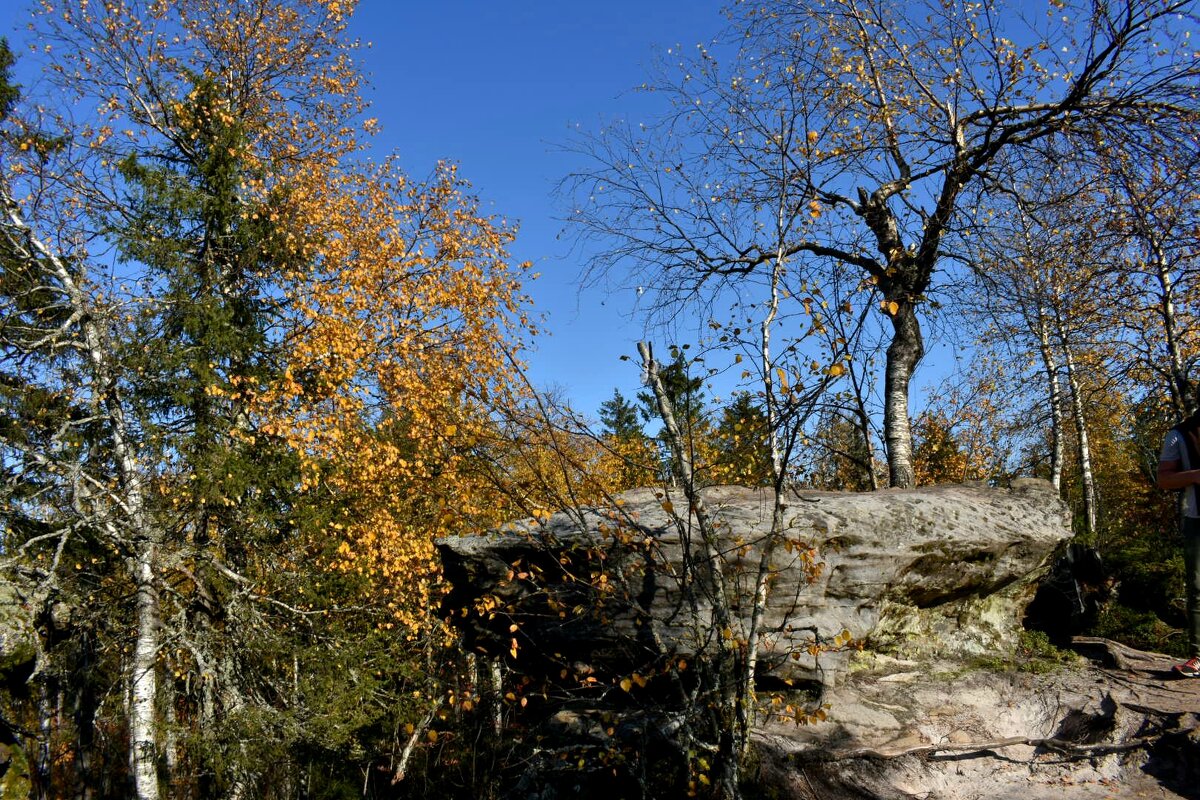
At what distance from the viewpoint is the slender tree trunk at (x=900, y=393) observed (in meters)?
8.11

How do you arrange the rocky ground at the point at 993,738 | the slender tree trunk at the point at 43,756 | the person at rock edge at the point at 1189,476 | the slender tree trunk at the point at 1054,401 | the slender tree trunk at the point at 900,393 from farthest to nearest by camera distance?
the slender tree trunk at the point at 43,756 → the slender tree trunk at the point at 1054,401 → the slender tree trunk at the point at 900,393 → the person at rock edge at the point at 1189,476 → the rocky ground at the point at 993,738

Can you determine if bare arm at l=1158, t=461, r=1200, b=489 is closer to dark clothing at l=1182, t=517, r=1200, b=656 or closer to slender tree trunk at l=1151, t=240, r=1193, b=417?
dark clothing at l=1182, t=517, r=1200, b=656

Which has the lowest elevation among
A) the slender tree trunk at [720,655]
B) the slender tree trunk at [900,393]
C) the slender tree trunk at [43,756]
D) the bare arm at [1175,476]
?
the slender tree trunk at [43,756]

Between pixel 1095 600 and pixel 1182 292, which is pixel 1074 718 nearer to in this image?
pixel 1095 600

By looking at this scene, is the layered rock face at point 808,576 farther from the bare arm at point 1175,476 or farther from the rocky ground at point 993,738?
the bare arm at point 1175,476

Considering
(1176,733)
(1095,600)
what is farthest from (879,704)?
(1095,600)

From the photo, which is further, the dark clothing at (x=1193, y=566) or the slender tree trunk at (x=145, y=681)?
the slender tree trunk at (x=145, y=681)

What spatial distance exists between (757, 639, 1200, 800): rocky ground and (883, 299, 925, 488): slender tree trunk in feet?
7.25

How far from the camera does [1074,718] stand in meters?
6.06

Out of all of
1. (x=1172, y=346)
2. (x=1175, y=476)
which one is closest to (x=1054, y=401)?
(x=1172, y=346)

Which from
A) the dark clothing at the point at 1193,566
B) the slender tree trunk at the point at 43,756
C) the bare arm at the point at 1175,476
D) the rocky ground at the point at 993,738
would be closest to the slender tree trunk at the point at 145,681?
the slender tree trunk at the point at 43,756

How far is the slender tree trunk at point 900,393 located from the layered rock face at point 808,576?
49 centimetres

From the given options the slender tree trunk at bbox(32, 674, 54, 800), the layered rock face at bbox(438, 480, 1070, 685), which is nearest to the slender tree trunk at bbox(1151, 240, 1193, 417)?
the layered rock face at bbox(438, 480, 1070, 685)

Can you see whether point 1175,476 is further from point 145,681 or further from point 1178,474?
point 145,681
